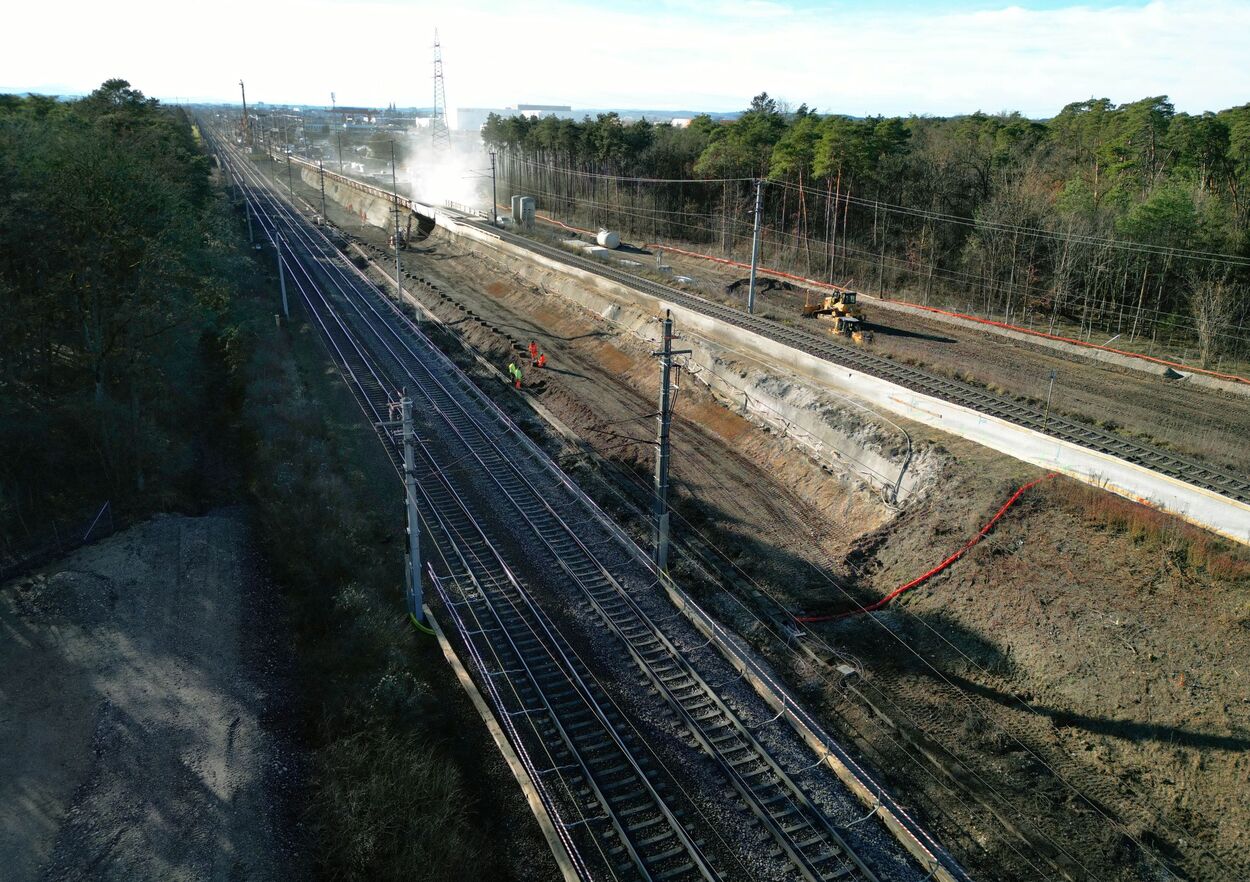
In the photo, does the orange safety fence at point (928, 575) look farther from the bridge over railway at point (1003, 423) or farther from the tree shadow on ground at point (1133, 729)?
the tree shadow on ground at point (1133, 729)

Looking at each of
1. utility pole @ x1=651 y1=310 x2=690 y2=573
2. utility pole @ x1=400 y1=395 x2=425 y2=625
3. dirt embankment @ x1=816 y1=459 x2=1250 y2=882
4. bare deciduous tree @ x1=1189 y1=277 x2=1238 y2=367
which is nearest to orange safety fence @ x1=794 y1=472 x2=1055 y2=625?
dirt embankment @ x1=816 y1=459 x2=1250 y2=882

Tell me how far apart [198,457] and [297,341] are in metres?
13.6

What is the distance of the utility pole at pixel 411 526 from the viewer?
15.8 metres

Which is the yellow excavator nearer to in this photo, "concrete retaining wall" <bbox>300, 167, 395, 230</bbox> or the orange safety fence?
the orange safety fence

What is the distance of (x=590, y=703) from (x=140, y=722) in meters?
8.09

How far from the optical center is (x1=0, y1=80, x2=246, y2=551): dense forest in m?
20.2

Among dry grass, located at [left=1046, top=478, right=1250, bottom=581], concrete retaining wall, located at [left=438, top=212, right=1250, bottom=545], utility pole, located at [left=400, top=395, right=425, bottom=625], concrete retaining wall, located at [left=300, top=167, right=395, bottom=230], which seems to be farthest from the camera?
concrete retaining wall, located at [left=300, top=167, right=395, bottom=230]

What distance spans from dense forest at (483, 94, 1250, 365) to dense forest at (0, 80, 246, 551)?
79.6ft

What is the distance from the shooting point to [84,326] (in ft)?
71.7

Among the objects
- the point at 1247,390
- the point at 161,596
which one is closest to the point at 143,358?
the point at 161,596

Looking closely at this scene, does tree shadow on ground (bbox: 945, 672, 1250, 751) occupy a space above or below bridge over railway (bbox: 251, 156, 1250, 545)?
below

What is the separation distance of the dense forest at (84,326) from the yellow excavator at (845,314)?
24657 mm

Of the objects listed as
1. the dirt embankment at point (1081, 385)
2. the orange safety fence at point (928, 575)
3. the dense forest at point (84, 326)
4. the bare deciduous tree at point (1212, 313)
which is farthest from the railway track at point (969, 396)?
the dense forest at point (84, 326)

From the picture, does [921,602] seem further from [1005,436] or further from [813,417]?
[813,417]
